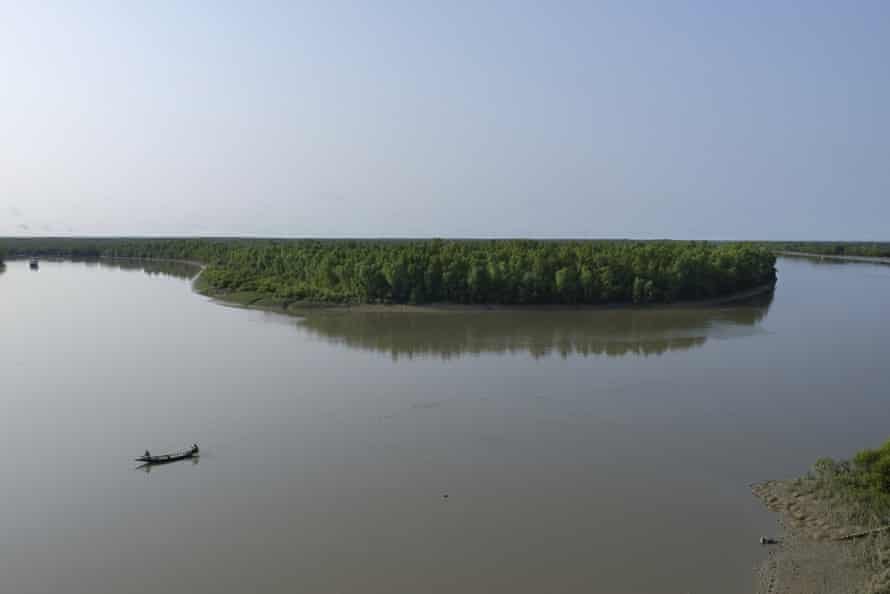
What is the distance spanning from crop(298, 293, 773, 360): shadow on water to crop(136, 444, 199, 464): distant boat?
12127 mm

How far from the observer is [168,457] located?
15273 millimetres

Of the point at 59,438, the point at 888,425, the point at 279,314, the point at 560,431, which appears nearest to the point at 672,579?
the point at 560,431

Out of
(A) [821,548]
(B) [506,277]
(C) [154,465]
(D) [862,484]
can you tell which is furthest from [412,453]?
(B) [506,277]

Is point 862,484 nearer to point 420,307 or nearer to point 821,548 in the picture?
point 821,548

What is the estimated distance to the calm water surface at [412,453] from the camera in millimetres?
11016

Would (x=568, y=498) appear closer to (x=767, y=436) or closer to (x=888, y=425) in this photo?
(x=767, y=436)

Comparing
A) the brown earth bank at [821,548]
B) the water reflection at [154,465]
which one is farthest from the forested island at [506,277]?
the brown earth bank at [821,548]

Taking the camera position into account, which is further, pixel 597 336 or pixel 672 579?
pixel 597 336

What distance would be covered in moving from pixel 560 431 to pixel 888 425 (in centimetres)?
886

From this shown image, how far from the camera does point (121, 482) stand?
14266mm

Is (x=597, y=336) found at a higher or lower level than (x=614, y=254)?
lower

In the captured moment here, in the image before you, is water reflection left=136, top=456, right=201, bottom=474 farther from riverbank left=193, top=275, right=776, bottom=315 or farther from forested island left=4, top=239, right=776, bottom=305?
forested island left=4, top=239, right=776, bottom=305

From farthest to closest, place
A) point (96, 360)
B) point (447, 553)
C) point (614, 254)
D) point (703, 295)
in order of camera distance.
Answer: point (614, 254)
point (703, 295)
point (96, 360)
point (447, 553)

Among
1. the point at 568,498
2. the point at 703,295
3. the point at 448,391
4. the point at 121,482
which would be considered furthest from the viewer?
the point at 703,295
